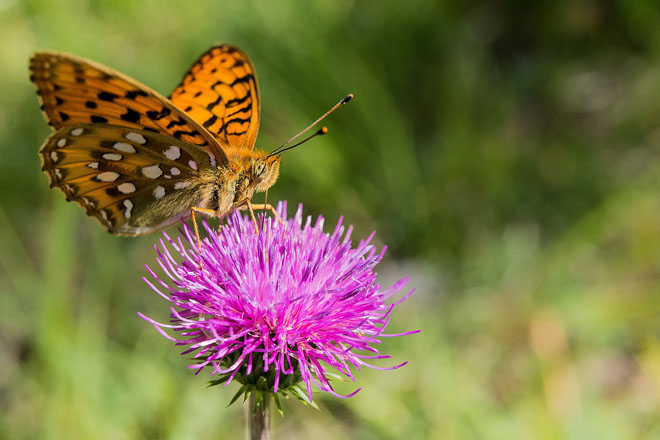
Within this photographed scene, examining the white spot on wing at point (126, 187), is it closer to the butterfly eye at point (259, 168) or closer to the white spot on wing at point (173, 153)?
the white spot on wing at point (173, 153)

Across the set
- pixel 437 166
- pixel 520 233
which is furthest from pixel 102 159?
pixel 520 233

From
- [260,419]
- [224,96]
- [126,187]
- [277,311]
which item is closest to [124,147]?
[126,187]

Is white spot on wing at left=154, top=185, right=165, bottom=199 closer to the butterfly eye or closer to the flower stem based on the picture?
the butterfly eye

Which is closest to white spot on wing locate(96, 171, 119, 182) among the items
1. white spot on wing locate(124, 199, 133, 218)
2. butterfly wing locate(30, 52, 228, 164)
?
white spot on wing locate(124, 199, 133, 218)

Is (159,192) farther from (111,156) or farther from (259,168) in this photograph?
(259,168)

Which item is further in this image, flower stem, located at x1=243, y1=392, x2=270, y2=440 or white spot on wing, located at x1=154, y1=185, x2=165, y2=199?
white spot on wing, located at x1=154, y1=185, x2=165, y2=199

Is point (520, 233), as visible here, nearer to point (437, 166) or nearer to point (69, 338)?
point (437, 166)
